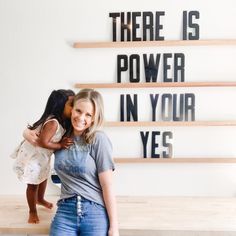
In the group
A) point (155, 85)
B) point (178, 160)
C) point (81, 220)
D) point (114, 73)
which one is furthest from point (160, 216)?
point (114, 73)

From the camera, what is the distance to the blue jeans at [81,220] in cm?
161

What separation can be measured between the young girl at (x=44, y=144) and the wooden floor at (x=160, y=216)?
12 cm

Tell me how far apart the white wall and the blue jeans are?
2.96 ft

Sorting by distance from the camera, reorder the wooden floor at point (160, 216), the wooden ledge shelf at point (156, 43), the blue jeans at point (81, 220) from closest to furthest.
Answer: the blue jeans at point (81, 220) < the wooden floor at point (160, 216) < the wooden ledge shelf at point (156, 43)

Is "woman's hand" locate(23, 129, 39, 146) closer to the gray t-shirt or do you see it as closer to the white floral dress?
the white floral dress

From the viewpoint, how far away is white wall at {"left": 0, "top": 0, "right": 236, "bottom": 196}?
244cm

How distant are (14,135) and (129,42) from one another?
3.35ft

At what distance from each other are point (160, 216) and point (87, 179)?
52 centimetres

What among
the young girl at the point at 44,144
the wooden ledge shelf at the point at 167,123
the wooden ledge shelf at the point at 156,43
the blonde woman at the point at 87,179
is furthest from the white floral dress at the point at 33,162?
the wooden ledge shelf at the point at 156,43

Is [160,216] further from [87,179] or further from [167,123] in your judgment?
[167,123]

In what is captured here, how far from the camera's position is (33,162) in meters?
1.79

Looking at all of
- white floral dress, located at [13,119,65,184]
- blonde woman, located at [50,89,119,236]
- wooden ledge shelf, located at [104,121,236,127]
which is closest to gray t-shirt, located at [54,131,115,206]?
blonde woman, located at [50,89,119,236]

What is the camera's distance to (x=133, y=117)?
2490 millimetres

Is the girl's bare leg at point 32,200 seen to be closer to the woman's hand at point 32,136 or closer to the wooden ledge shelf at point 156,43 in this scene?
the woman's hand at point 32,136
